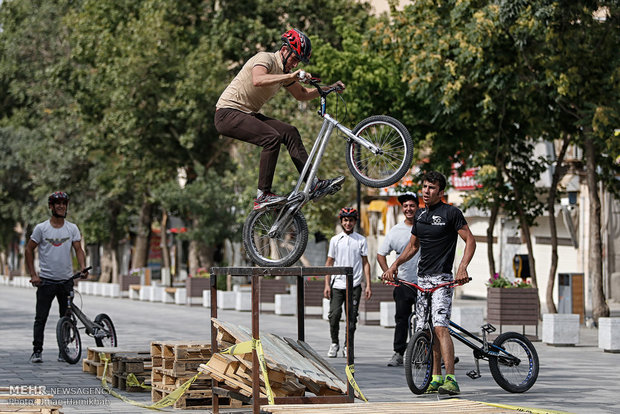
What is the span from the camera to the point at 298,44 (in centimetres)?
927

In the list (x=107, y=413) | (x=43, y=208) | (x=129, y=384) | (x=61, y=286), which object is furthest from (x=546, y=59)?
(x=43, y=208)

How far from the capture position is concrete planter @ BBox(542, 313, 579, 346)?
723 inches

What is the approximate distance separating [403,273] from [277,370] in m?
5.29

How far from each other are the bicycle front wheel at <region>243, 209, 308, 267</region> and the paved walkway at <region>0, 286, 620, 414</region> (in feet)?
5.66

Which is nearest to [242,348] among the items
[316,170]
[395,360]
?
[316,170]

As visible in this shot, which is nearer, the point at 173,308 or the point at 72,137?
the point at 173,308

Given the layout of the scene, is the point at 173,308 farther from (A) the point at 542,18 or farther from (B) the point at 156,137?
(A) the point at 542,18

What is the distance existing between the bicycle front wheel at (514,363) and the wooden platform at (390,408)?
10.4ft

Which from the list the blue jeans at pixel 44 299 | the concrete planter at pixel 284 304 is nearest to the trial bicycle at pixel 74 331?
the blue jeans at pixel 44 299

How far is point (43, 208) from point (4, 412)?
42.3m

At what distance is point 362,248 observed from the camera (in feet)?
48.3

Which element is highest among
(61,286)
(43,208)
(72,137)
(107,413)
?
(72,137)

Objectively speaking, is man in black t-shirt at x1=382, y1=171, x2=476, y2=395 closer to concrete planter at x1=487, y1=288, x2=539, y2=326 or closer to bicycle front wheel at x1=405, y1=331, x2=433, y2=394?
bicycle front wheel at x1=405, y1=331, x2=433, y2=394

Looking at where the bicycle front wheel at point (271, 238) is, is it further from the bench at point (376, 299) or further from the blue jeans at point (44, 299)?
the bench at point (376, 299)
